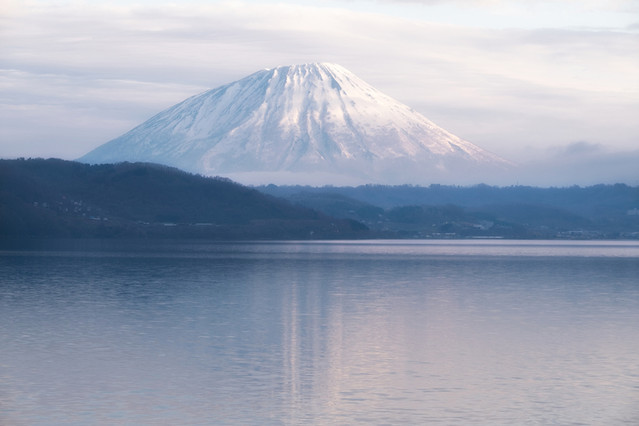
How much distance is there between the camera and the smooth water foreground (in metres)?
27.5

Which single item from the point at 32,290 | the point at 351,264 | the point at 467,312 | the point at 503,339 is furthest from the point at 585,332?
the point at 351,264

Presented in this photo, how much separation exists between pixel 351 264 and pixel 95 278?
3884 cm

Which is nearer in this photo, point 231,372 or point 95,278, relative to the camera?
point 231,372

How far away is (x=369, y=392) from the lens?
29.8 metres

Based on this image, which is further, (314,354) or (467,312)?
(467,312)

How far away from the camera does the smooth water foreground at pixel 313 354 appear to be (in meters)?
27.5

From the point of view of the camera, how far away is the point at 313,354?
37281 mm

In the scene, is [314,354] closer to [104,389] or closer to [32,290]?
[104,389]

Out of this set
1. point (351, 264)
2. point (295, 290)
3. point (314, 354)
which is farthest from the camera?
point (351, 264)

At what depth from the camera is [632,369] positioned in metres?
34.3

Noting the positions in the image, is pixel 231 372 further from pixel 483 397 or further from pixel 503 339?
pixel 503 339

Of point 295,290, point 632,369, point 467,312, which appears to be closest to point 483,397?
point 632,369

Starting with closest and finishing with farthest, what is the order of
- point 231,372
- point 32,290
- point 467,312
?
point 231,372 < point 467,312 < point 32,290

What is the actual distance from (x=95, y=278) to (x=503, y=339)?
43069 millimetres
